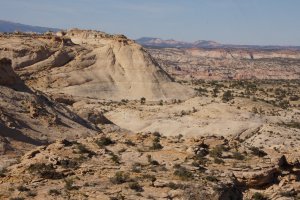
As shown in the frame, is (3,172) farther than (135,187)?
Yes

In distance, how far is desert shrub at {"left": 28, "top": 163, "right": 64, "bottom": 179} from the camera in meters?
16.9

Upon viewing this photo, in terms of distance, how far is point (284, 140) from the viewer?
4347 cm

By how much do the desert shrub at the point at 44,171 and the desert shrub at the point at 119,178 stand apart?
1.69 m

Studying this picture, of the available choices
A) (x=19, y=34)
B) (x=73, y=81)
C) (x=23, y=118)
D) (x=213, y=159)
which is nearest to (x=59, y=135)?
(x=23, y=118)

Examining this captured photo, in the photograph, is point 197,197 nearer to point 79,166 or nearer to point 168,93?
point 79,166

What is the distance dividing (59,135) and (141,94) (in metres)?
35.0

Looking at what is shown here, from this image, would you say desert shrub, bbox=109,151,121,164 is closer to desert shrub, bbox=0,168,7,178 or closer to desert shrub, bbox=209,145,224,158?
desert shrub, bbox=0,168,7,178

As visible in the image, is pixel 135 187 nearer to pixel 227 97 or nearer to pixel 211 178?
pixel 211 178

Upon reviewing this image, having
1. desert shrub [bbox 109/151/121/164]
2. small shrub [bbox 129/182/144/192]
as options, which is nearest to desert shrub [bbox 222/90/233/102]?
desert shrub [bbox 109/151/121/164]

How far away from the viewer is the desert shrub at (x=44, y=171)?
16.9 m

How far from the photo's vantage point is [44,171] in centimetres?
1698

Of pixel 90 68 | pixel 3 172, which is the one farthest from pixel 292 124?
pixel 3 172

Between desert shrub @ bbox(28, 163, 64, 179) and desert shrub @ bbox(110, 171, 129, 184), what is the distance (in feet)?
5.56

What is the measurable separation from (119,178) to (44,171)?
2.41m
